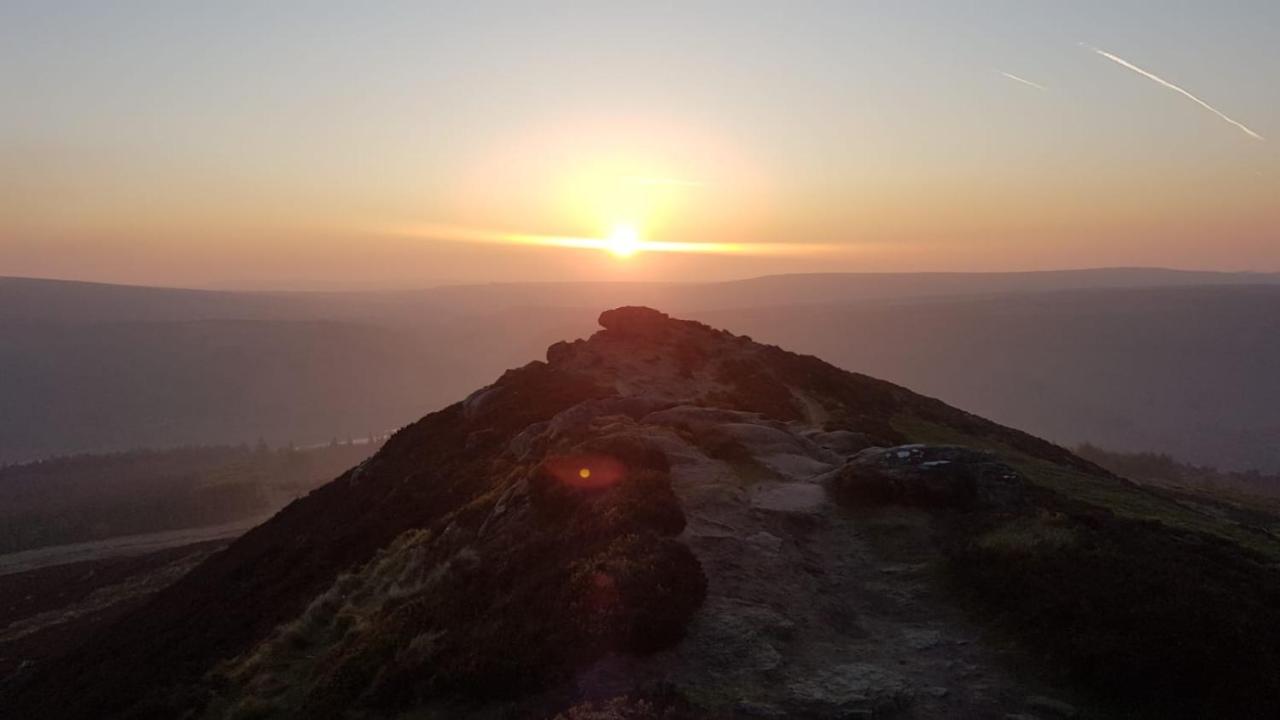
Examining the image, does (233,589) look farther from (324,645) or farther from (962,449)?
(962,449)

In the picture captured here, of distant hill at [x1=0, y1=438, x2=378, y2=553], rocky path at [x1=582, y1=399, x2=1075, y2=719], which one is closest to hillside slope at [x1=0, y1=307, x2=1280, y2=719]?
rocky path at [x1=582, y1=399, x2=1075, y2=719]

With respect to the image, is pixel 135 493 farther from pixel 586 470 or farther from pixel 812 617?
pixel 812 617

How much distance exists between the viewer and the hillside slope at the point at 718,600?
546 inches

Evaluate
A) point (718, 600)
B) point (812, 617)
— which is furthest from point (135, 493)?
point (812, 617)

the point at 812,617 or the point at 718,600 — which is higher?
the point at 718,600

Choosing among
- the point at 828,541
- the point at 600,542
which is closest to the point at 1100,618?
the point at 828,541

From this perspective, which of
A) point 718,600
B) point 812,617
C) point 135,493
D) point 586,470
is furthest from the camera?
point 135,493

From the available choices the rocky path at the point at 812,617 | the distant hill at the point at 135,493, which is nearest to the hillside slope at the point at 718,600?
the rocky path at the point at 812,617

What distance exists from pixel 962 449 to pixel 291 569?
89.3 feet

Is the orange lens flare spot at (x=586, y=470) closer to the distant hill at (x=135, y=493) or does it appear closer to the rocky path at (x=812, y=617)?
the rocky path at (x=812, y=617)

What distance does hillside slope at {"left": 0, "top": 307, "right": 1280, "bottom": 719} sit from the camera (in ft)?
45.5

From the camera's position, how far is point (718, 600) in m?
16.8

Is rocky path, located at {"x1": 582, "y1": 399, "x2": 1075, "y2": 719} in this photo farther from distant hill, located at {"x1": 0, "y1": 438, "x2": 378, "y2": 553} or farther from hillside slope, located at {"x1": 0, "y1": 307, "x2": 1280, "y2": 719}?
distant hill, located at {"x1": 0, "y1": 438, "x2": 378, "y2": 553}

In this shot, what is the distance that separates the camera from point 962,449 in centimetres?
2469
